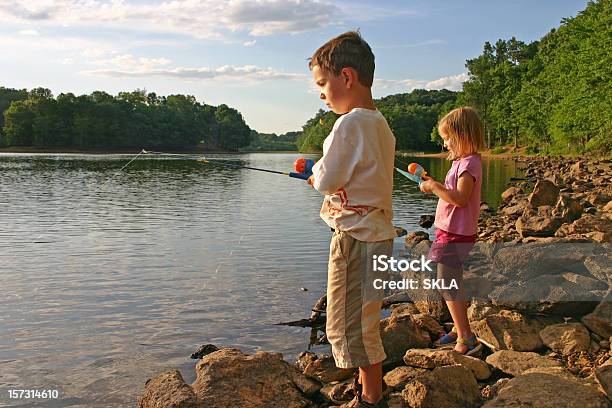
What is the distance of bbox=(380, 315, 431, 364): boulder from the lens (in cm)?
538

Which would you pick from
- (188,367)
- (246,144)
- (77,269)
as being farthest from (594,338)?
(246,144)

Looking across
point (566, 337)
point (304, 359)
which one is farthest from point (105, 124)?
point (566, 337)

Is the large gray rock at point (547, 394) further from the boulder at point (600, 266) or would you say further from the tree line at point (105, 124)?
the tree line at point (105, 124)

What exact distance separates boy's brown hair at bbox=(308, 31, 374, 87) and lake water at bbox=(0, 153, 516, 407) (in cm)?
339

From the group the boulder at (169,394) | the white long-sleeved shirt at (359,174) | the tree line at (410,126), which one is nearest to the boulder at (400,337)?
the boulder at (169,394)

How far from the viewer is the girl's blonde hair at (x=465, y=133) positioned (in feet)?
16.2

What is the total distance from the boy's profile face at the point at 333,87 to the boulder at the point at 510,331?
2.65 m

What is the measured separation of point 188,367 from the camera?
19.5ft

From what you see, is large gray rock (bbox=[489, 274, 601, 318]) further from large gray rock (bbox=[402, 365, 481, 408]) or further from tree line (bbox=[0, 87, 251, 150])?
tree line (bbox=[0, 87, 251, 150])

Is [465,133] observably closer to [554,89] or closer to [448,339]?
[448,339]

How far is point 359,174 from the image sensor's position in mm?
3549

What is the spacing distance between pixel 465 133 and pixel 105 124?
120120 millimetres

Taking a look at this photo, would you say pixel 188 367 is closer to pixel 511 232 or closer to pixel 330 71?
pixel 330 71

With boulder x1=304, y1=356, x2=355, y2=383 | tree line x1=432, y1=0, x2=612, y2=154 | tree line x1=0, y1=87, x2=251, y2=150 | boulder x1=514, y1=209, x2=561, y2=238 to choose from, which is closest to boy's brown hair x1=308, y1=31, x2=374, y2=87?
boulder x1=304, y1=356, x2=355, y2=383
